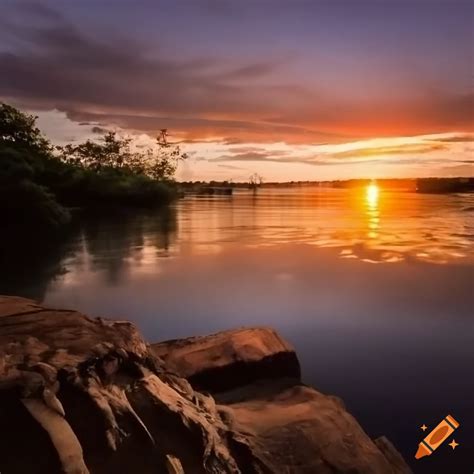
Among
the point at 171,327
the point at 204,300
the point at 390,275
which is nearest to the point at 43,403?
the point at 171,327

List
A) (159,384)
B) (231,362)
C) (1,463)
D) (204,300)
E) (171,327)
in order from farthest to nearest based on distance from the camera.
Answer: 1. (204,300)
2. (171,327)
3. (231,362)
4. (159,384)
5. (1,463)

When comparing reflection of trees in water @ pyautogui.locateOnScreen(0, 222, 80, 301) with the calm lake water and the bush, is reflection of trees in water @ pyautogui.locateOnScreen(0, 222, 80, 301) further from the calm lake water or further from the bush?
the bush

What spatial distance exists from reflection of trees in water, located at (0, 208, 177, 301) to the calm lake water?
0.32 ft

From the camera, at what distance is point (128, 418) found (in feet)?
11.2

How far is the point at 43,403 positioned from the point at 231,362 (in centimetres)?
324

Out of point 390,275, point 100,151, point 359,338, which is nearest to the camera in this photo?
point 359,338

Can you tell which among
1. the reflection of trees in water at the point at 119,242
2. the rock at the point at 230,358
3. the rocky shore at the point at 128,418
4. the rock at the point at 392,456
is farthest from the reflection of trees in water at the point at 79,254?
the rock at the point at 392,456

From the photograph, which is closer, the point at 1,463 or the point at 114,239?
the point at 1,463

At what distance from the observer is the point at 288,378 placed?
642 centimetres

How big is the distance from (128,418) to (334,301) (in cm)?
987

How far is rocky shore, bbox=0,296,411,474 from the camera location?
3061 mm

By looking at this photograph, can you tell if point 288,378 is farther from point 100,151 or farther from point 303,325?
point 100,151

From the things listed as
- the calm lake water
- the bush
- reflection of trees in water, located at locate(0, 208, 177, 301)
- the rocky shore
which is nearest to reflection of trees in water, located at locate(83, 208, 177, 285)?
reflection of trees in water, located at locate(0, 208, 177, 301)

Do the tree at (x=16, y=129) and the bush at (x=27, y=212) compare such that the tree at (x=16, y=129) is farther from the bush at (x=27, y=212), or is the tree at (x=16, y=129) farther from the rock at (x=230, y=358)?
the rock at (x=230, y=358)
